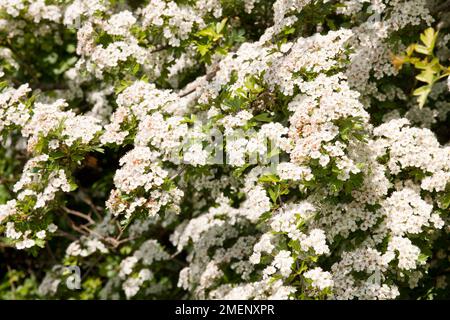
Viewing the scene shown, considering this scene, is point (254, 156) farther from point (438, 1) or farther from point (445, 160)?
point (438, 1)

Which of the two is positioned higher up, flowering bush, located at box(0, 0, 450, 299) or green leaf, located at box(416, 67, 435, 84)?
green leaf, located at box(416, 67, 435, 84)

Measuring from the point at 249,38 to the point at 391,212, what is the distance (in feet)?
6.53

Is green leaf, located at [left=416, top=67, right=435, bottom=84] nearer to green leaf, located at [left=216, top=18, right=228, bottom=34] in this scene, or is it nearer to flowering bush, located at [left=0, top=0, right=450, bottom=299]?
flowering bush, located at [left=0, top=0, right=450, bottom=299]

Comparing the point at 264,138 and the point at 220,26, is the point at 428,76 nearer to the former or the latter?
the point at 264,138

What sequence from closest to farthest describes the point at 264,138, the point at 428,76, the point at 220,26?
the point at 428,76
the point at 264,138
the point at 220,26

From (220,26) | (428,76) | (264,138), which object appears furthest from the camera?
(220,26)

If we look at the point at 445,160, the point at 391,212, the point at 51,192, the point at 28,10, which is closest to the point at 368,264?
the point at 391,212

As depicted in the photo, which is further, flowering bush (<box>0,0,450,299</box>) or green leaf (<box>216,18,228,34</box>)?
green leaf (<box>216,18,228,34</box>)

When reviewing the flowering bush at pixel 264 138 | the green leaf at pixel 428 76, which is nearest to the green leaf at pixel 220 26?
the flowering bush at pixel 264 138

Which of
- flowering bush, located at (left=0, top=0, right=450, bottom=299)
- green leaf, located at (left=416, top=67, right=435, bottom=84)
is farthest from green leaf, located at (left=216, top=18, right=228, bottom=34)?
green leaf, located at (left=416, top=67, right=435, bottom=84)

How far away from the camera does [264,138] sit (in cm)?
350

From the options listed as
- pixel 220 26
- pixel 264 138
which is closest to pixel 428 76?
pixel 264 138

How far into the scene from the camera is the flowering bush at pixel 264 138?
3.41m

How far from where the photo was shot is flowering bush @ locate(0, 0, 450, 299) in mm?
3406
